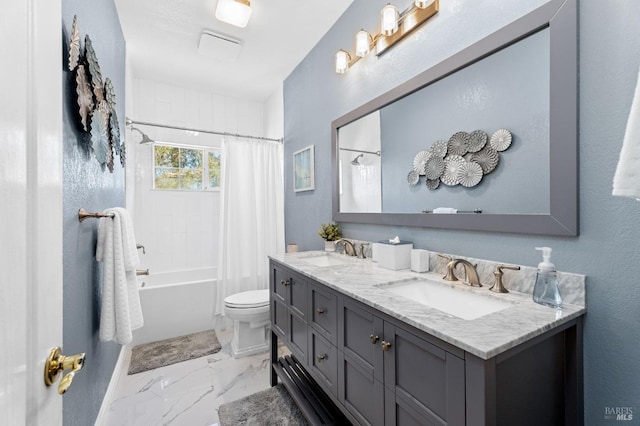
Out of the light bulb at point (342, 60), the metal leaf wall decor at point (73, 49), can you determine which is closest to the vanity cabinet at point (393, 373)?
the metal leaf wall decor at point (73, 49)

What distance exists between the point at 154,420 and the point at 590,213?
2.28 meters

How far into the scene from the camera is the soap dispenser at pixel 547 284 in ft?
3.07

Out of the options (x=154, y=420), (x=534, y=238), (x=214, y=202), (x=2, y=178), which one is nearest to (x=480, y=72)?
(x=534, y=238)

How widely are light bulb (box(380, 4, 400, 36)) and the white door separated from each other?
1.43 meters

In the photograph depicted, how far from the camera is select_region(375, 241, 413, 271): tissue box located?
147 cm

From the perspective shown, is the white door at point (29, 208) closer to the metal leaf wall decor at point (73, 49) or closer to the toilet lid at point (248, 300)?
the metal leaf wall decor at point (73, 49)

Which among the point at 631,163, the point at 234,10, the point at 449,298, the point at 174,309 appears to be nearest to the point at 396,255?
the point at 449,298

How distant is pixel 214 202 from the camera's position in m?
3.63

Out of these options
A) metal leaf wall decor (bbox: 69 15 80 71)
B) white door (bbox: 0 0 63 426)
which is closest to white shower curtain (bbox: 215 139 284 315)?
metal leaf wall decor (bbox: 69 15 80 71)

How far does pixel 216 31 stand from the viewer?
7.48 feet

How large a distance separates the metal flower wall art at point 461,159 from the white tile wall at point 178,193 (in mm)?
2249

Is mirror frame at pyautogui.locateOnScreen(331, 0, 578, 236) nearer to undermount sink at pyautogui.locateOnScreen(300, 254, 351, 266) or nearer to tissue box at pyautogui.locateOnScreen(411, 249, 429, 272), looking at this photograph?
tissue box at pyautogui.locateOnScreen(411, 249, 429, 272)

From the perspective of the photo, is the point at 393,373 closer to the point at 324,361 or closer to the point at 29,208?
the point at 324,361

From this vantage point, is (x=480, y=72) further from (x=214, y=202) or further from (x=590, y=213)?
(x=214, y=202)
